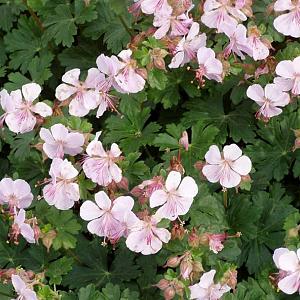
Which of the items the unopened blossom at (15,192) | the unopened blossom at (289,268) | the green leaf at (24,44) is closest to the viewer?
the unopened blossom at (289,268)

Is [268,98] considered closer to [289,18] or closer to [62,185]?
[289,18]

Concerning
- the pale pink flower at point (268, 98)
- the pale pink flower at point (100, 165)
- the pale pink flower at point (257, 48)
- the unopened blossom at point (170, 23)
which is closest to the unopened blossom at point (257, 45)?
the pale pink flower at point (257, 48)

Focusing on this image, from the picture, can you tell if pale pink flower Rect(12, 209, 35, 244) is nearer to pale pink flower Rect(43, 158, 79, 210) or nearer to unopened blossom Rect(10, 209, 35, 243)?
unopened blossom Rect(10, 209, 35, 243)

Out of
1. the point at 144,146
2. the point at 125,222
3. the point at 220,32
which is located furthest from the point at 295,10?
the point at 125,222

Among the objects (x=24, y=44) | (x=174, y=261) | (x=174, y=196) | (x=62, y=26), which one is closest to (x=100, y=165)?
(x=174, y=196)

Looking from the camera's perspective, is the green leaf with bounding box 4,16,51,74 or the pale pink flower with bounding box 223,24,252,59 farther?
the green leaf with bounding box 4,16,51,74

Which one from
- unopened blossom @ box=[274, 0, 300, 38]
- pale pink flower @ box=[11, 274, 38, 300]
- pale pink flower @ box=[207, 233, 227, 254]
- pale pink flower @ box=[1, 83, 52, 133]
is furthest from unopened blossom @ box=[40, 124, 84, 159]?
unopened blossom @ box=[274, 0, 300, 38]

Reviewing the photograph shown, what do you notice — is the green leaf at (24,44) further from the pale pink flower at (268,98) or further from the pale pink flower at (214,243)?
the pale pink flower at (214,243)
